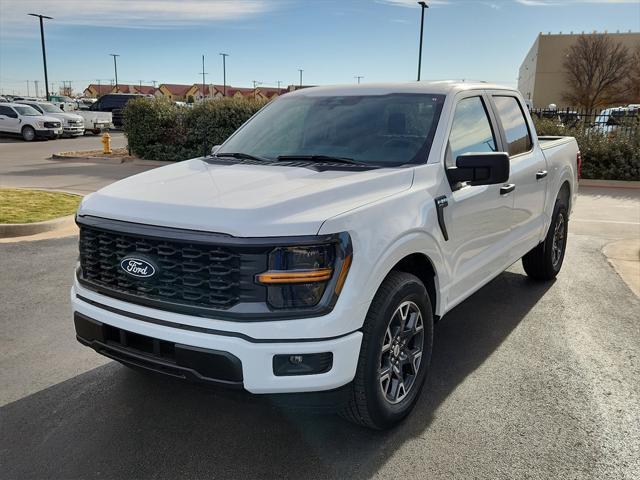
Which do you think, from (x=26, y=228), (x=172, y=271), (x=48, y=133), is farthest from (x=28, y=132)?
(x=172, y=271)

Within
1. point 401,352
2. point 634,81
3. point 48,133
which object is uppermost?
point 634,81

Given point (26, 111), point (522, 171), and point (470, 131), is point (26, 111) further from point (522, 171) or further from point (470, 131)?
point (470, 131)

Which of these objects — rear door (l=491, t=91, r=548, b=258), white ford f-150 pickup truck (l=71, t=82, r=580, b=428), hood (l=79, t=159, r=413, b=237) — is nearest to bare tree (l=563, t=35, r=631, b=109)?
rear door (l=491, t=91, r=548, b=258)

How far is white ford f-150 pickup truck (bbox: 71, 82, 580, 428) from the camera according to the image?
269 centimetres

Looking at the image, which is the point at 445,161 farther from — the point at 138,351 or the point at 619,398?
the point at 138,351

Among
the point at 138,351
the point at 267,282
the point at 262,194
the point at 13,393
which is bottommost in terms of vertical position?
the point at 13,393

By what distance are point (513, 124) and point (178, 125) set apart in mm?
14265

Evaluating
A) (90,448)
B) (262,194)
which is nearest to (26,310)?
(90,448)

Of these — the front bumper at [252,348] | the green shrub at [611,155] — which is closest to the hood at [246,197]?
the front bumper at [252,348]

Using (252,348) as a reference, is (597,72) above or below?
above

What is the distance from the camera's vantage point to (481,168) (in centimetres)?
353

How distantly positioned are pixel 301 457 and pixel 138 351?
1004 millimetres

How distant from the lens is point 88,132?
33.4 metres

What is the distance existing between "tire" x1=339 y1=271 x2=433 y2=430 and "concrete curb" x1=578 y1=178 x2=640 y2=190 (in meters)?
11.7
